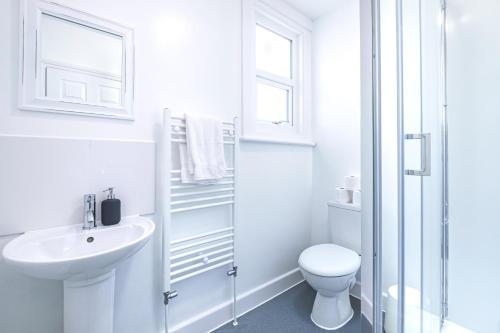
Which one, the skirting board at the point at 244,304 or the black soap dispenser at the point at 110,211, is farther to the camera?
the skirting board at the point at 244,304

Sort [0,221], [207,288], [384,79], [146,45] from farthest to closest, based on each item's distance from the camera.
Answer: [207,288] → [146,45] → [0,221] → [384,79]

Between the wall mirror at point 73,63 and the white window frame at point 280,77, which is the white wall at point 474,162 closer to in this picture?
the white window frame at point 280,77

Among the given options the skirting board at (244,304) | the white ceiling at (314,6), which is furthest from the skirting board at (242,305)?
the white ceiling at (314,6)

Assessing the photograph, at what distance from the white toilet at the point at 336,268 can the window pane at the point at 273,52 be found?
1275 millimetres

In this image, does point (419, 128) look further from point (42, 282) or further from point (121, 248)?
point (42, 282)

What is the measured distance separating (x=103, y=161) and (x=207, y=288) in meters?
0.98

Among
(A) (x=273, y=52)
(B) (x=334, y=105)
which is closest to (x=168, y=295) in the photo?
(B) (x=334, y=105)

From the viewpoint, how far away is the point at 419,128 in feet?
2.56

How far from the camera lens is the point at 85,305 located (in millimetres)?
898

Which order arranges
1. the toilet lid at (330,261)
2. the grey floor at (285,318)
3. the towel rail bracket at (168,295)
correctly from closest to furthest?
1. the towel rail bracket at (168,295)
2. the toilet lid at (330,261)
3. the grey floor at (285,318)

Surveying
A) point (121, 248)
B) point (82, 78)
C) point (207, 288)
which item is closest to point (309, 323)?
point (207, 288)

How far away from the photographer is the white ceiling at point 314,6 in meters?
1.93

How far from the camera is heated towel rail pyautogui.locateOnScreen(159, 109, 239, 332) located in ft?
4.02

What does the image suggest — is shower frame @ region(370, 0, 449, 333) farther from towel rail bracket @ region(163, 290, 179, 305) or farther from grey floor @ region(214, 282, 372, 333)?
towel rail bracket @ region(163, 290, 179, 305)
